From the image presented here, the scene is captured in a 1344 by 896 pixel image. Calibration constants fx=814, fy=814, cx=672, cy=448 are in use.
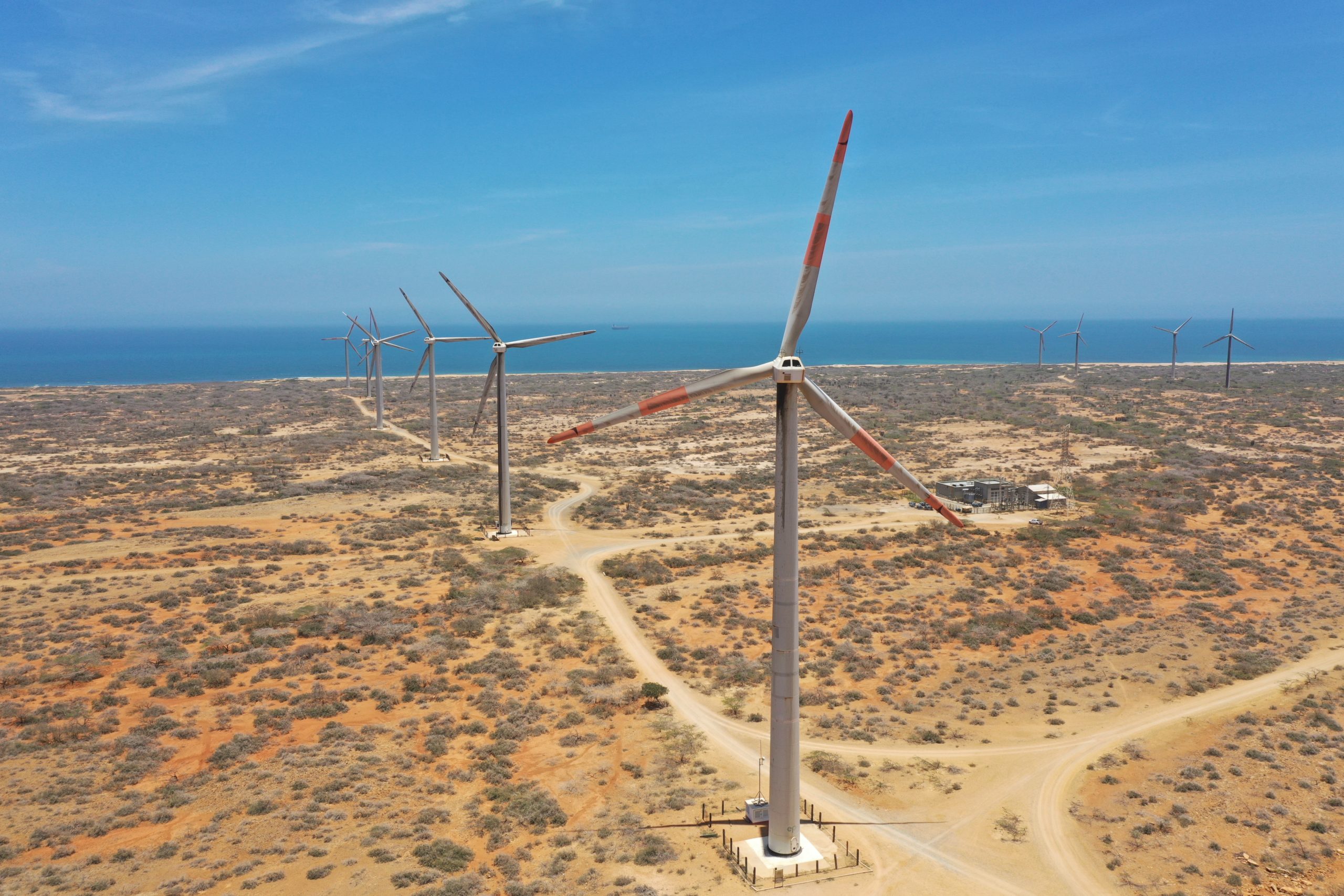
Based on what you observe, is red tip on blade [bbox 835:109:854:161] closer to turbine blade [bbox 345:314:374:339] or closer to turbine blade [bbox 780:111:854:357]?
turbine blade [bbox 780:111:854:357]

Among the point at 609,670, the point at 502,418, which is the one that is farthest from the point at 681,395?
the point at 502,418

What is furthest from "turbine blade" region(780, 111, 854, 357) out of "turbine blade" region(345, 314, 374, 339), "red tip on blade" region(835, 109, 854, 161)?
"turbine blade" region(345, 314, 374, 339)

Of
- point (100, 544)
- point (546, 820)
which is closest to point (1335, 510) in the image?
point (546, 820)

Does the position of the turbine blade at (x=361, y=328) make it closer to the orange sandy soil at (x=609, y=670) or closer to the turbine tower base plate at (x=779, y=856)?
the orange sandy soil at (x=609, y=670)

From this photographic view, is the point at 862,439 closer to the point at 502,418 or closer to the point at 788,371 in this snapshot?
the point at 788,371

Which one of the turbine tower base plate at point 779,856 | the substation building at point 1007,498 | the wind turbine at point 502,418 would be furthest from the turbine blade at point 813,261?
the substation building at point 1007,498

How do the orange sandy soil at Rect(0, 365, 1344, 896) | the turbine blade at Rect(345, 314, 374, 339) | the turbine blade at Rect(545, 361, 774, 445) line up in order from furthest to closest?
1. the turbine blade at Rect(345, 314, 374, 339)
2. the orange sandy soil at Rect(0, 365, 1344, 896)
3. the turbine blade at Rect(545, 361, 774, 445)
